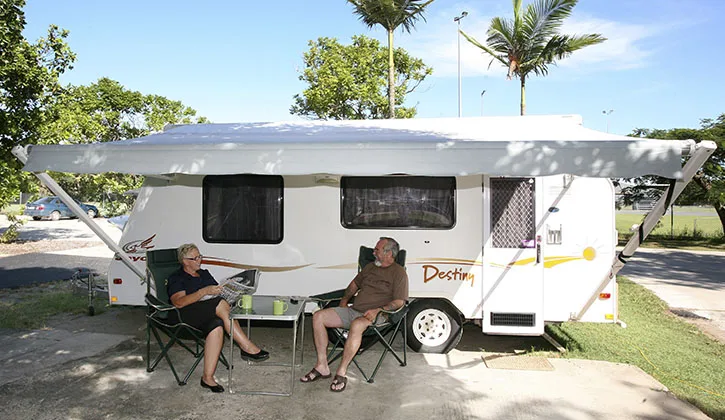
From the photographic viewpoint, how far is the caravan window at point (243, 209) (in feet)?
17.4

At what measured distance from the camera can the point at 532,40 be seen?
10.4 metres

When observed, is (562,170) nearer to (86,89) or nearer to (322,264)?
(322,264)

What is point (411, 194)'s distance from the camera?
514 centimetres

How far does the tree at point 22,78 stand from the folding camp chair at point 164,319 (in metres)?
3.07

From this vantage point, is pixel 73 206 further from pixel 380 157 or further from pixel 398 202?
pixel 398 202

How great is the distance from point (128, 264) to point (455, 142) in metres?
3.25

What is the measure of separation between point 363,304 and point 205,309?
1.30 metres

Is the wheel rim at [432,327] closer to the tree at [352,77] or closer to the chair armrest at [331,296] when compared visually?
the chair armrest at [331,296]

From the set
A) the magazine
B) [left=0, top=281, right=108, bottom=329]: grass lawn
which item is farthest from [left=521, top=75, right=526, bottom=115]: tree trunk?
[left=0, top=281, right=108, bottom=329]: grass lawn

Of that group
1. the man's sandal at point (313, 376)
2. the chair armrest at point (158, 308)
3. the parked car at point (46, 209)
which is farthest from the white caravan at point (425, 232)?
the parked car at point (46, 209)

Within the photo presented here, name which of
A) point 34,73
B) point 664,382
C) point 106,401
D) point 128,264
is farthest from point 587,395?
point 34,73

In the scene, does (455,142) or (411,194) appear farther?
(411,194)

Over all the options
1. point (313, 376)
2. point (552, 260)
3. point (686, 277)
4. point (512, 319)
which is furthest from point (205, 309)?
point (686, 277)

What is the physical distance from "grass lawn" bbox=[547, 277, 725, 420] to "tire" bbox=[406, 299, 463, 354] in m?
1.08
